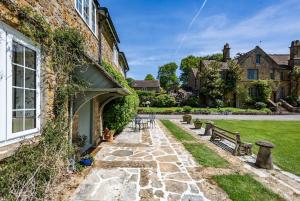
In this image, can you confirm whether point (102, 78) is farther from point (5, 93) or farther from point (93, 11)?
point (93, 11)

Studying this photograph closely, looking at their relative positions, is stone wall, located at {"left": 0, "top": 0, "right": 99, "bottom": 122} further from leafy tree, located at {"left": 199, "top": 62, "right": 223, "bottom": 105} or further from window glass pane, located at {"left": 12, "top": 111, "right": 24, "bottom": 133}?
leafy tree, located at {"left": 199, "top": 62, "right": 223, "bottom": 105}

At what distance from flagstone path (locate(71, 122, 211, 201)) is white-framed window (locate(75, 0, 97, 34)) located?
5816 millimetres

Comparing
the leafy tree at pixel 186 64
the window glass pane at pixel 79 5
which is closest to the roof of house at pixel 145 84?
the leafy tree at pixel 186 64

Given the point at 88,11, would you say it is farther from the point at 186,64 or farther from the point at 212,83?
the point at 186,64

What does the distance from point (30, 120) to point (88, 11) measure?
6386 millimetres

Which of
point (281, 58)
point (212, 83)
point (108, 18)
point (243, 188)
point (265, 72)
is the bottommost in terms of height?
point (243, 188)

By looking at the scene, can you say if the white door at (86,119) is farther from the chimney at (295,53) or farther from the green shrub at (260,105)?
the chimney at (295,53)

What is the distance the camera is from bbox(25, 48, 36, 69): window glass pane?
4464 millimetres

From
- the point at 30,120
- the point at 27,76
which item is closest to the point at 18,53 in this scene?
the point at 27,76

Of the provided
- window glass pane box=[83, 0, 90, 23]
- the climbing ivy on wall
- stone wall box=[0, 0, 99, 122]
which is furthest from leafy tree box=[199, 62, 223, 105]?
the climbing ivy on wall

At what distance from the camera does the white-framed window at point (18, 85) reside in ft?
12.1

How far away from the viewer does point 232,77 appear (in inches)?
1607

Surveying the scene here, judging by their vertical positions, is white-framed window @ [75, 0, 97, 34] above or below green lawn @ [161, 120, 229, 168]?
above

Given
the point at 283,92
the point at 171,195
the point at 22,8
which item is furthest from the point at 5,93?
the point at 283,92
